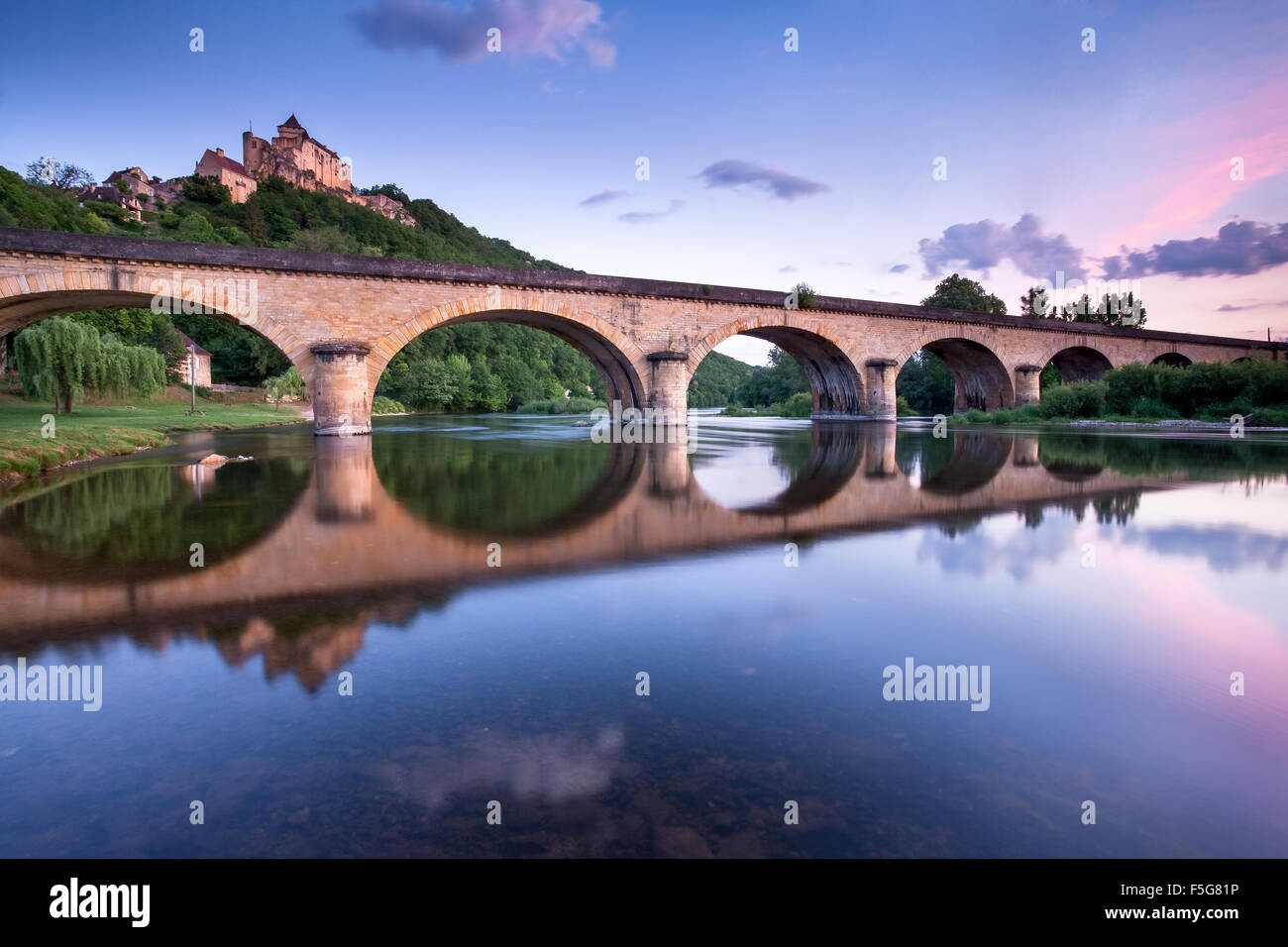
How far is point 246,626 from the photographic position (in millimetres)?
4258

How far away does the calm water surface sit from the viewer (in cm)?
227

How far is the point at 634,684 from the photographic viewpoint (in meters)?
3.42

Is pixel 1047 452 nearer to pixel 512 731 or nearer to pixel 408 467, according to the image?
pixel 408 467

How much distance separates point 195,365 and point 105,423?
29.3 m

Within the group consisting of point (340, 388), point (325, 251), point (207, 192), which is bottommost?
point (340, 388)

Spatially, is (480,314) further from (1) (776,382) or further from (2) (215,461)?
(1) (776,382)

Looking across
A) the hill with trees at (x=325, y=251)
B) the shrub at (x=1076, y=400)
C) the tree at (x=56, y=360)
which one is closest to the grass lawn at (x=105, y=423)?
the tree at (x=56, y=360)

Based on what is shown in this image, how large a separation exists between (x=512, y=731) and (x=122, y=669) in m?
2.25

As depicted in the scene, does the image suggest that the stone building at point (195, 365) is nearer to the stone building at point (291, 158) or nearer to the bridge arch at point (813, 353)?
the bridge arch at point (813, 353)

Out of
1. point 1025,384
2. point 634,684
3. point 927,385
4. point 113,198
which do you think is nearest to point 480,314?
point 634,684

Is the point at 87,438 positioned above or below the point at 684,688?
above

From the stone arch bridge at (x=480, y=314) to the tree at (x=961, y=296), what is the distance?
1963 cm
